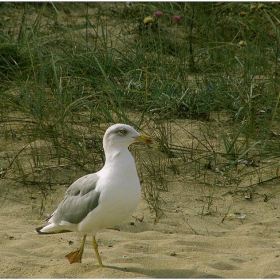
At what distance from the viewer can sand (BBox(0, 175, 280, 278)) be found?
4.06 meters

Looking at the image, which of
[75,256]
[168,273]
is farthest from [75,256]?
[168,273]

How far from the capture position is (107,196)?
13.0 ft

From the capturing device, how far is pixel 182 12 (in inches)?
337

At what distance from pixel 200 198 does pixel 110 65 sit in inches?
85.0

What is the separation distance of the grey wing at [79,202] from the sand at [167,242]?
283 millimetres

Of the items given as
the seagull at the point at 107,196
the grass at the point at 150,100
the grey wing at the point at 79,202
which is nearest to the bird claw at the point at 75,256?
the seagull at the point at 107,196

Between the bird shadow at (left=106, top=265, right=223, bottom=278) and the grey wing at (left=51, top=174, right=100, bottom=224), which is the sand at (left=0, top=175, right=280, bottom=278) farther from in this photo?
the grey wing at (left=51, top=174, right=100, bottom=224)

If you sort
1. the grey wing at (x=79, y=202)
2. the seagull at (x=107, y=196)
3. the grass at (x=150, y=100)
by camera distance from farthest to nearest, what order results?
the grass at (x=150, y=100)
the grey wing at (x=79, y=202)
the seagull at (x=107, y=196)

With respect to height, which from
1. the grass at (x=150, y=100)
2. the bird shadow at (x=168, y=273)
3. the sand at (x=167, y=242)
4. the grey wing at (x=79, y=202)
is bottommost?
the bird shadow at (x=168, y=273)

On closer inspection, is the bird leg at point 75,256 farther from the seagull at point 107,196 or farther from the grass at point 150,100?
the grass at point 150,100

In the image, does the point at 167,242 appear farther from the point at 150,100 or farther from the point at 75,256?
the point at 150,100

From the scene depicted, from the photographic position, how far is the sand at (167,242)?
406 cm

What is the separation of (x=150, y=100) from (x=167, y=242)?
2.34 m

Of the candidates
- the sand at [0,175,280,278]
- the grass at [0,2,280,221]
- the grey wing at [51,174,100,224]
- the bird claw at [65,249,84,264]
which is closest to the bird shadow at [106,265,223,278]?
the sand at [0,175,280,278]
